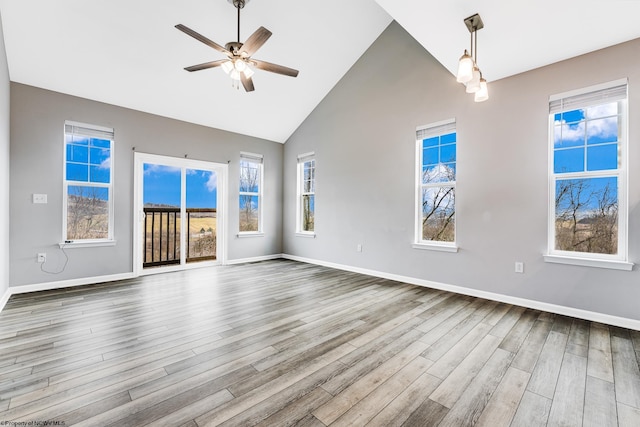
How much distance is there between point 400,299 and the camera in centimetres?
357

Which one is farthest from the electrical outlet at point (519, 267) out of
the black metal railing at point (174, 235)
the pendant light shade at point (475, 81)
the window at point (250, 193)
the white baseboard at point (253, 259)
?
the black metal railing at point (174, 235)

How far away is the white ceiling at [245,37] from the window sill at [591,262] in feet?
7.20

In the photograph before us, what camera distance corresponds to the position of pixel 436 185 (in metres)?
4.16

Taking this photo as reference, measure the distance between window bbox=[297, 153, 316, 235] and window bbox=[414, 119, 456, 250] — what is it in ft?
7.96

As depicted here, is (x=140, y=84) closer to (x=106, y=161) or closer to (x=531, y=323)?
(x=106, y=161)

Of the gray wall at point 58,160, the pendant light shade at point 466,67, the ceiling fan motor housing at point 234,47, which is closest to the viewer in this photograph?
the pendant light shade at point 466,67

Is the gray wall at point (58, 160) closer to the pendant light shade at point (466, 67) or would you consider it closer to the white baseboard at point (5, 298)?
the white baseboard at point (5, 298)

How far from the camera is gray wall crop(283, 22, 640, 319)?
2924 millimetres

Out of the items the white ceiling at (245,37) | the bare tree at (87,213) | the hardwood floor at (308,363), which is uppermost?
the white ceiling at (245,37)

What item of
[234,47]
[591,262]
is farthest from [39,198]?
[591,262]

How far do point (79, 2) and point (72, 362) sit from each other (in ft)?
12.0

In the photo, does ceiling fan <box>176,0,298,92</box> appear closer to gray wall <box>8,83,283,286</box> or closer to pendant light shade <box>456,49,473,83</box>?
pendant light shade <box>456,49,473,83</box>

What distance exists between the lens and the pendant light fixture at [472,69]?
7.30 feet

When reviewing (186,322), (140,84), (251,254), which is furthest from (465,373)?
(140,84)
